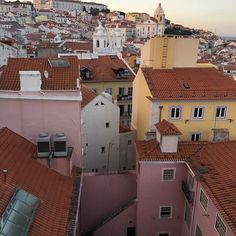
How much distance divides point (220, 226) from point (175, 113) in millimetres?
14402

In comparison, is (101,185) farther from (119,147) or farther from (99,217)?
(119,147)

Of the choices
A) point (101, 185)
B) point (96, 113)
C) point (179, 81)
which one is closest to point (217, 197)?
point (101, 185)

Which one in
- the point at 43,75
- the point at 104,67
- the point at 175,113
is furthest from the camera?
the point at 104,67

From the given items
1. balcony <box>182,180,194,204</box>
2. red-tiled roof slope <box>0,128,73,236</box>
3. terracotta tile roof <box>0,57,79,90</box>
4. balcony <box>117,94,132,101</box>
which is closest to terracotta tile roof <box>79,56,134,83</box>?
balcony <box>117,94,132,101</box>

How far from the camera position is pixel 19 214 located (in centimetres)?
1508

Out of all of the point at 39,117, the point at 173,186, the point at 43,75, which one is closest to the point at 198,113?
the point at 173,186

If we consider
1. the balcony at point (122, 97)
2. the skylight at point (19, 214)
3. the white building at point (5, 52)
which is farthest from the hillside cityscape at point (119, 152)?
the white building at point (5, 52)

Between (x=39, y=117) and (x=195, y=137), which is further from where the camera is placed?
(x=195, y=137)

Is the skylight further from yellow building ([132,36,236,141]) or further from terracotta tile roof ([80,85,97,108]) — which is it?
terracotta tile roof ([80,85,97,108])

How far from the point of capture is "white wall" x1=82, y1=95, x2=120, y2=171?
34.8 metres

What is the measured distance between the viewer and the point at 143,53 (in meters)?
36.6

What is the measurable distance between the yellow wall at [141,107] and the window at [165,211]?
28.5ft

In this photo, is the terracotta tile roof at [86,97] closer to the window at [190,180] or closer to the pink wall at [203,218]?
the window at [190,180]

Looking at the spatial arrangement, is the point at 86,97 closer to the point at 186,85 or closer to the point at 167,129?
the point at 186,85
